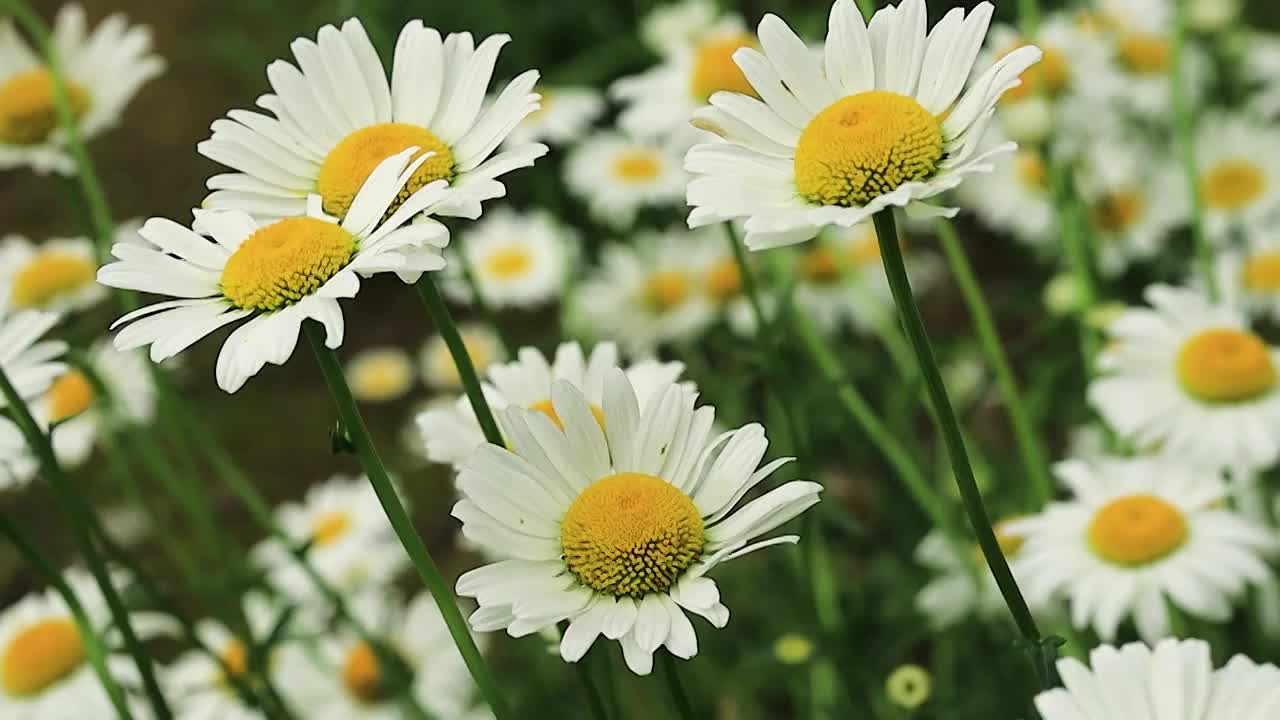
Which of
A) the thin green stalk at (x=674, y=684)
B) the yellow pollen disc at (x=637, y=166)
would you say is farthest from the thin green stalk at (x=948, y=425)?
the yellow pollen disc at (x=637, y=166)

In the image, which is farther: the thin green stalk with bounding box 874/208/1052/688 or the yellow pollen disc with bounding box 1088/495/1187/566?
the yellow pollen disc with bounding box 1088/495/1187/566

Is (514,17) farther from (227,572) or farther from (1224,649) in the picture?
(1224,649)

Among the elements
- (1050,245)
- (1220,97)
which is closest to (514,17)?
(1050,245)

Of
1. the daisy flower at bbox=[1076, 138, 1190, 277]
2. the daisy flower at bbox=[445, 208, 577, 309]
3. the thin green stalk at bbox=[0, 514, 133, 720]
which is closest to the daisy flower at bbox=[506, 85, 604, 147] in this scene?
the daisy flower at bbox=[445, 208, 577, 309]

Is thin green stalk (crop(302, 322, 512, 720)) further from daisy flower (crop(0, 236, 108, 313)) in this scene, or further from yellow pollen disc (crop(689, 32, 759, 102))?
daisy flower (crop(0, 236, 108, 313))

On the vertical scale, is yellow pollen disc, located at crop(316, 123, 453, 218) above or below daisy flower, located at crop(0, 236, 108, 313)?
below

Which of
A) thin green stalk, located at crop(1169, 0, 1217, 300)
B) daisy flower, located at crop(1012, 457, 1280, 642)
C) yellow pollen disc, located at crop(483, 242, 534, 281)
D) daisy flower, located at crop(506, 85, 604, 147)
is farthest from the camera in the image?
yellow pollen disc, located at crop(483, 242, 534, 281)

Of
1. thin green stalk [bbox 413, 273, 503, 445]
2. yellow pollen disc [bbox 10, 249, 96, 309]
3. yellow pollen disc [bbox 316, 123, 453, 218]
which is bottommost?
thin green stalk [bbox 413, 273, 503, 445]
